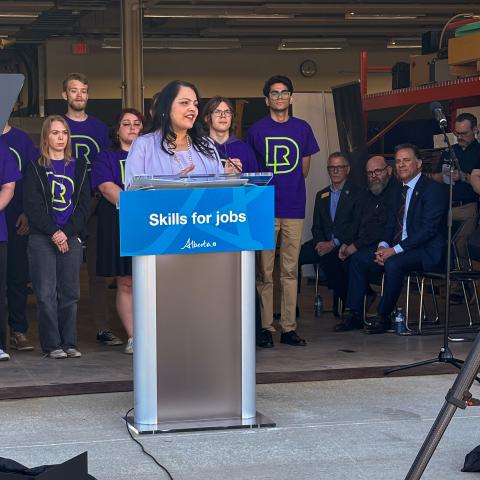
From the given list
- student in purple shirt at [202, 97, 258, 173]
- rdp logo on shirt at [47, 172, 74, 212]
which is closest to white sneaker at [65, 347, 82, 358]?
rdp logo on shirt at [47, 172, 74, 212]

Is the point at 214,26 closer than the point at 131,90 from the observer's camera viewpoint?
No

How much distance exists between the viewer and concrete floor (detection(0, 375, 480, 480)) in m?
4.71

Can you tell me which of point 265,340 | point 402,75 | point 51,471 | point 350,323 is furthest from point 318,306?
point 51,471

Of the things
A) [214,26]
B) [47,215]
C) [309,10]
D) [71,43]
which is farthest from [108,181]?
[71,43]

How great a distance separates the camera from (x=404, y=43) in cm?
2502

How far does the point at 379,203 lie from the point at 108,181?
2542 millimetres

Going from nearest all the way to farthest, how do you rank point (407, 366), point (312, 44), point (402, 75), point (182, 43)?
point (407, 366), point (402, 75), point (182, 43), point (312, 44)

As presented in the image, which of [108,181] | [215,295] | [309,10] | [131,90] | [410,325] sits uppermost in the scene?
[309,10]

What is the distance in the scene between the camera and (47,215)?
7.23 meters

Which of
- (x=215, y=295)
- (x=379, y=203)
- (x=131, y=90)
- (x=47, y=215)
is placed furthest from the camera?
(x=131, y=90)

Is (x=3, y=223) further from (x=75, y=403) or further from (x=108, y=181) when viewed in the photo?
(x=75, y=403)

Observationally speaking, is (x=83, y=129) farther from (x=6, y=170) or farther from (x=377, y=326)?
(x=377, y=326)

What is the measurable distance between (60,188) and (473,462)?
3.69 m

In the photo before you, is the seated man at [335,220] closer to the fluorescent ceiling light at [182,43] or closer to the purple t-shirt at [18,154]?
the purple t-shirt at [18,154]
